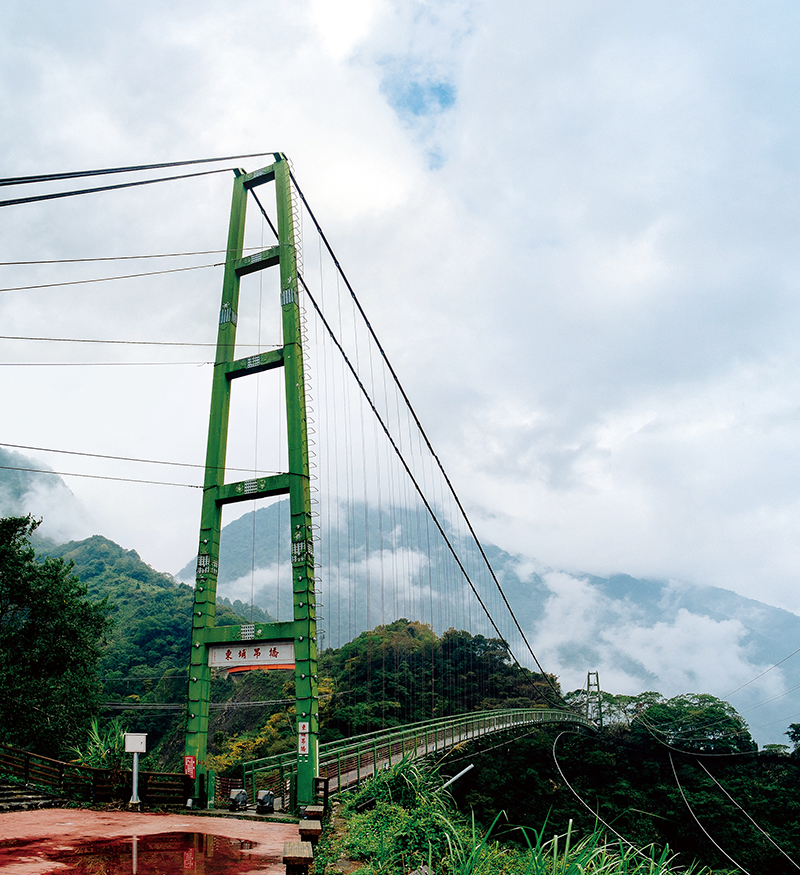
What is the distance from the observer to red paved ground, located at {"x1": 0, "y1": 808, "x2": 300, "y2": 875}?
7.18m

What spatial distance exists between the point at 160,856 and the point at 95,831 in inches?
85.7

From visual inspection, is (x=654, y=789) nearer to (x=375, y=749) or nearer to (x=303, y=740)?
(x=375, y=749)

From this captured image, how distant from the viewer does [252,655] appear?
14.2 metres

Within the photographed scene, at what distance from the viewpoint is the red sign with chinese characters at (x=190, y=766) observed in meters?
13.3

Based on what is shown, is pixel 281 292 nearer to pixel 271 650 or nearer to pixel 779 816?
pixel 271 650

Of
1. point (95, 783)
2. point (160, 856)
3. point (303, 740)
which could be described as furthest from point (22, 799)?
point (160, 856)

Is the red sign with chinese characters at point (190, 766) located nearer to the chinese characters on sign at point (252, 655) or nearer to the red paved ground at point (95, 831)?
the red paved ground at point (95, 831)

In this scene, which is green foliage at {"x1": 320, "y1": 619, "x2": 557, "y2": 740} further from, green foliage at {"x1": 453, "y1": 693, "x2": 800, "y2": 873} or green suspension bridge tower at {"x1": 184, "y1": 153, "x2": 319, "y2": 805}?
green suspension bridge tower at {"x1": 184, "y1": 153, "x2": 319, "y2": 805}

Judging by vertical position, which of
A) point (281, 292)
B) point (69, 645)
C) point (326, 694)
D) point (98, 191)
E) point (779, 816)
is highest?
point (281, 292)

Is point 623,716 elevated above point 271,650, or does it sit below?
below

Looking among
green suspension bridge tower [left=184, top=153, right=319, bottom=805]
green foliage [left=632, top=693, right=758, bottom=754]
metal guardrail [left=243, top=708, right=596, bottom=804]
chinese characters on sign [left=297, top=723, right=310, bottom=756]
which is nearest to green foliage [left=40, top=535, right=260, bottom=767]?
metal guardrail [left=243, top=708, right=596, bottom=804]

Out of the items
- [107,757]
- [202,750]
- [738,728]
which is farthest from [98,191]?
[738,728]

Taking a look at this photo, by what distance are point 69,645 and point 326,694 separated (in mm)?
14915

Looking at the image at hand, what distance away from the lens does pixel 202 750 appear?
13.8 metres
